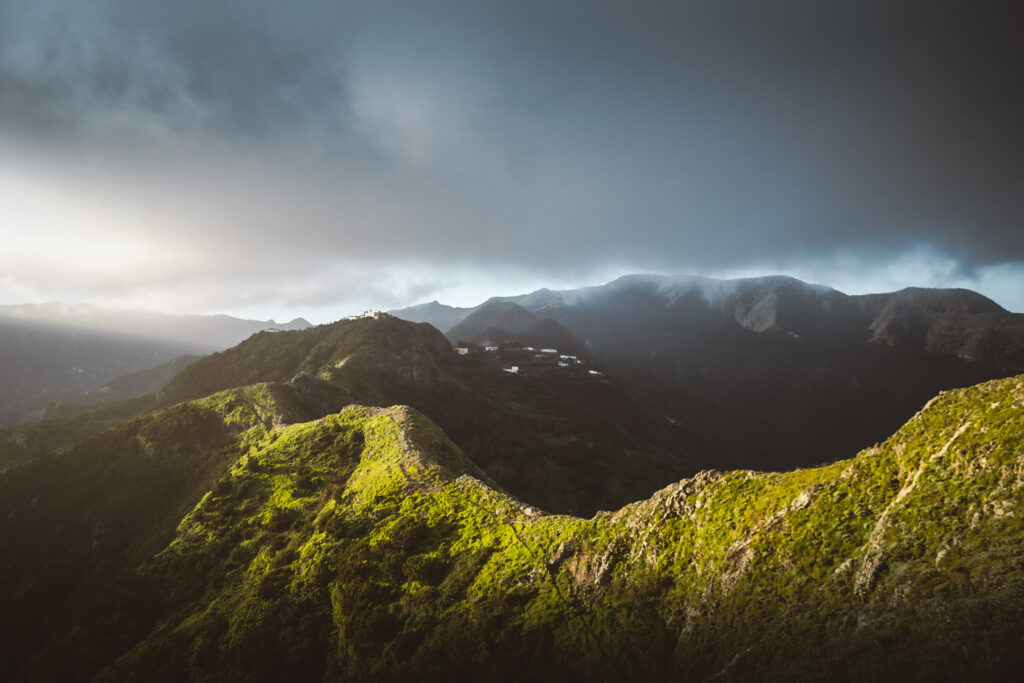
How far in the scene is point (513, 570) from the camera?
23.3 meters

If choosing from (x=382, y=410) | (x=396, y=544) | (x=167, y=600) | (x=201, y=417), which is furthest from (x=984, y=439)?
(x=201, y=417)

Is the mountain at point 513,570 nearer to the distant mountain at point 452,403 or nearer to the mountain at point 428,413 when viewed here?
the mountain at point 428,413

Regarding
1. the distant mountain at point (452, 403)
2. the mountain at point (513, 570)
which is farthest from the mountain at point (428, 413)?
the mountain at point (513, 570)

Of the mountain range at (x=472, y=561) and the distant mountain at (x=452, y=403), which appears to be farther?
the distant mountain at (x=452, y=403)

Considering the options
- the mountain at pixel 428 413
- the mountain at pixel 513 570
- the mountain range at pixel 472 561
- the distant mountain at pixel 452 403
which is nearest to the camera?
the mountain at pixel 513 570

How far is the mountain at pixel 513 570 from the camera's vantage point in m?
12.0

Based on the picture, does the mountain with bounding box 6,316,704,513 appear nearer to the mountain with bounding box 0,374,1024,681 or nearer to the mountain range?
the mountain range

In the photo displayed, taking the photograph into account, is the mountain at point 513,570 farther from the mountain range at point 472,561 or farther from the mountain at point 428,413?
the mountain at point 428,413

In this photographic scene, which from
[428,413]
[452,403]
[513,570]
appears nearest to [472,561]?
[513,570]

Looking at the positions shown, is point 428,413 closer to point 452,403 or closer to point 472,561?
point 452,403

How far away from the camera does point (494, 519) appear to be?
28016 mm

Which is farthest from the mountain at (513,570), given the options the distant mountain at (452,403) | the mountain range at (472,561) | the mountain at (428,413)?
the distant mountain at (452,403)

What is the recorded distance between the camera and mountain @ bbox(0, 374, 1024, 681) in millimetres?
12023

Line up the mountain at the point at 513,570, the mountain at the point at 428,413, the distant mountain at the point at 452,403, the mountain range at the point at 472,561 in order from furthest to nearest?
the distant mountain at the point at 452,403 → the mountain at the point at 428,413 → the mountain range at the point at 472,561 → the mountain at the point at 513,570
